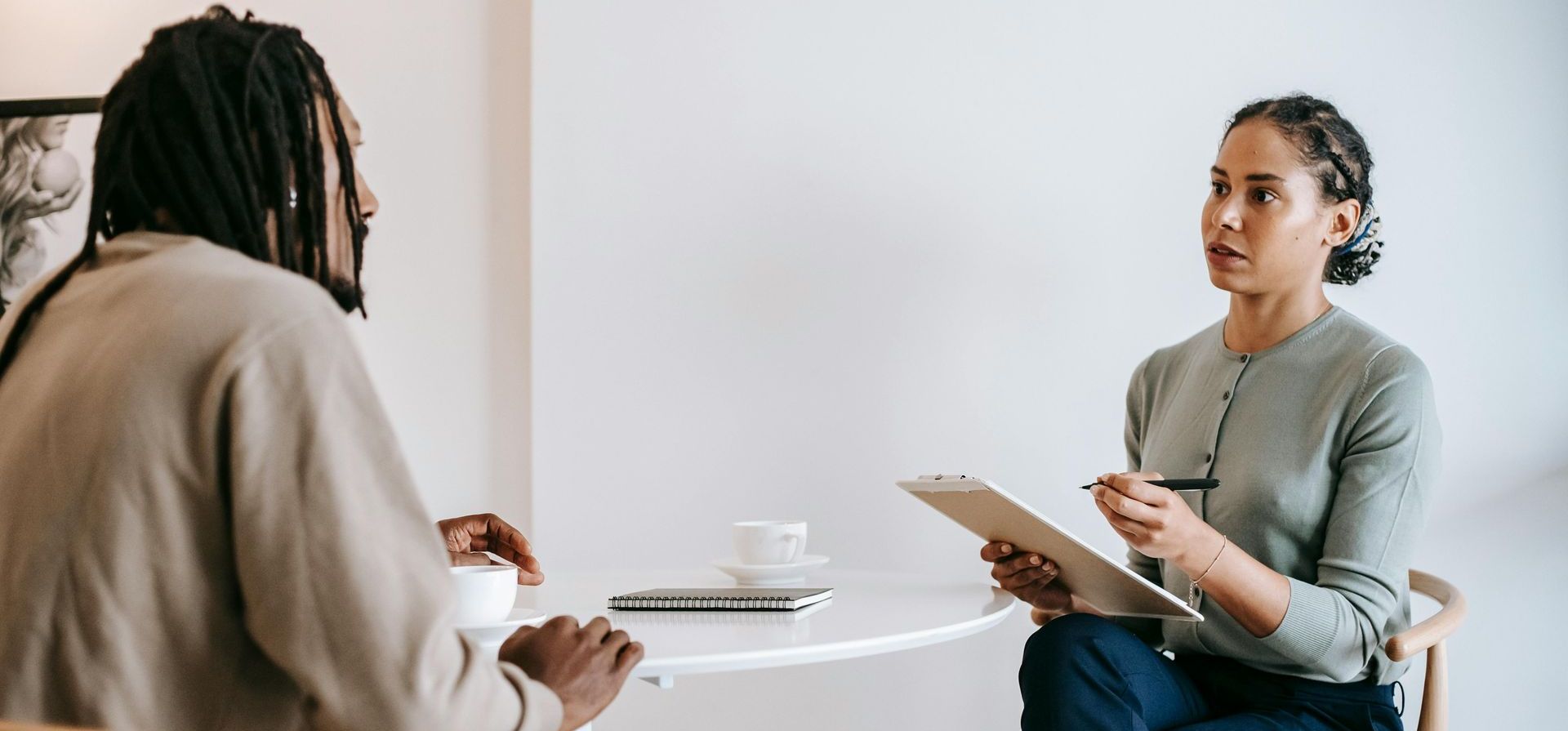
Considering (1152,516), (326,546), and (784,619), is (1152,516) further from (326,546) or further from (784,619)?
(326,546)

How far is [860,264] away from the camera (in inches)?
91.2

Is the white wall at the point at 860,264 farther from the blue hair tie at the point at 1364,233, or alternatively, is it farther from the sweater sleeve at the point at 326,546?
the sweater sleeve at the point at 326,546

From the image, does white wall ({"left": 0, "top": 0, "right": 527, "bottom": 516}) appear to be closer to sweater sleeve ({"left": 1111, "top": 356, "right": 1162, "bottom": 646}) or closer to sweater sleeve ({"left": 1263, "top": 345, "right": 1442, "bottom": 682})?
sweater sleeve ({"left": 1111, "top": 356, "right": 1162, "bottom": 646})

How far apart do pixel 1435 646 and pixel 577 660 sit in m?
1.18

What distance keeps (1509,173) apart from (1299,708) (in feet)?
4.02

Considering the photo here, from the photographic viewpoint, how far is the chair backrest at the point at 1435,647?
4.83ft

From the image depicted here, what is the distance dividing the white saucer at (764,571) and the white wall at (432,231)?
86 centimetres

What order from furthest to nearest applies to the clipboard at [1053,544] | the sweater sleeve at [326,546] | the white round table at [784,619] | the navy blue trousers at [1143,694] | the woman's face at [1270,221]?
the woman's face at [1270,221] → the navy blue trousers at [1143,694] → the clipboard at [1053,544] → the white round table at [784,619] → the sweater sleeve at [326,546]

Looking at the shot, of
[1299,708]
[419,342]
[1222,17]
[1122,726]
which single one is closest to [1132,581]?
[1122,726]

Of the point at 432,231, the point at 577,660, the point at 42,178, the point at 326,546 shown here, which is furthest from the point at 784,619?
the point at 42,178

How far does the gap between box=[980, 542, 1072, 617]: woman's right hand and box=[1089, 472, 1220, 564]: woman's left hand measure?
0.44 ft

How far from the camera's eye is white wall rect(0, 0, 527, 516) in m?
2.38

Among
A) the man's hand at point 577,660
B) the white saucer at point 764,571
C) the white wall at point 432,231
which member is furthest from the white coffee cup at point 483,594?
the white wall at point 432,231

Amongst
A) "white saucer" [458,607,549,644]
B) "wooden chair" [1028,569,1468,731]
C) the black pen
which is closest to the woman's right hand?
the black pen
